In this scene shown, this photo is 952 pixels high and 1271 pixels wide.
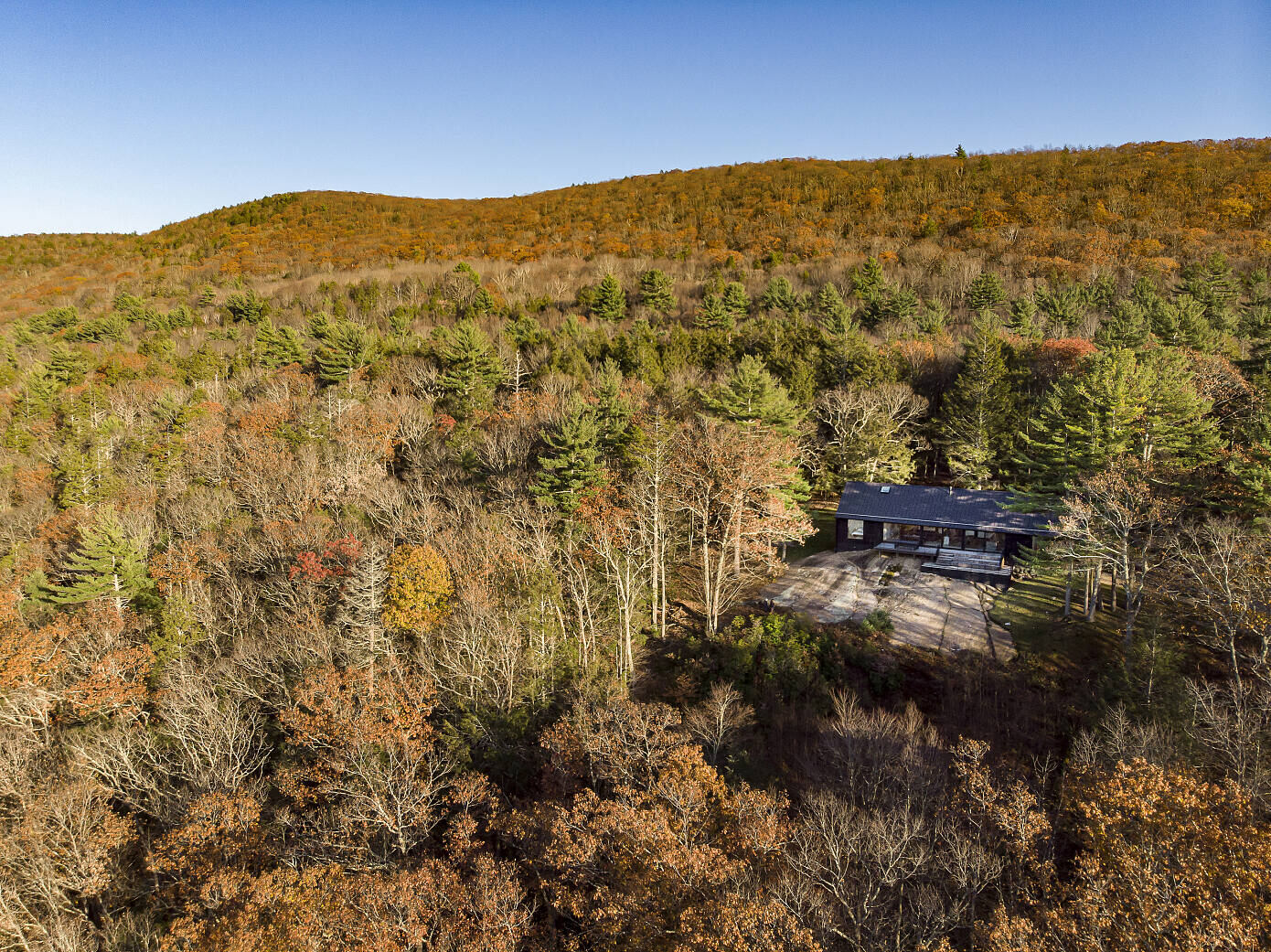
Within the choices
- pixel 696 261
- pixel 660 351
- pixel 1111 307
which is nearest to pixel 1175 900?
pixel 660 351

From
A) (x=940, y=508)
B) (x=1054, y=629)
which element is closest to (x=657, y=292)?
(x=940, y=508)

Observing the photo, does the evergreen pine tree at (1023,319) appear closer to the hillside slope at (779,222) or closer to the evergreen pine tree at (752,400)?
the hillside slope at (779,222)

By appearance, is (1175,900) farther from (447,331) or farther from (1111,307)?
(1111,307)

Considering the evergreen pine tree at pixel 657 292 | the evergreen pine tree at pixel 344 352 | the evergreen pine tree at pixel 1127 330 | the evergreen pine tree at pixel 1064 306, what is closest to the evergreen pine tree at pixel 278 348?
the evergreen pine tree at pixel 344 352

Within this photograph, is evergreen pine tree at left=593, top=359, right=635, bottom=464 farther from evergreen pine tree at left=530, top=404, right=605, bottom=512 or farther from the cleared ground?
the cleared ground

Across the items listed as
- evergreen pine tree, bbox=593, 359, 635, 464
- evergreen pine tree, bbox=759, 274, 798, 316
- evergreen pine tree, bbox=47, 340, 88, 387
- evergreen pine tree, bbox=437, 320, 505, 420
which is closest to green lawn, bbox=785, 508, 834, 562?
evergreen pine tree, bbox=593, 359, 635, 464
